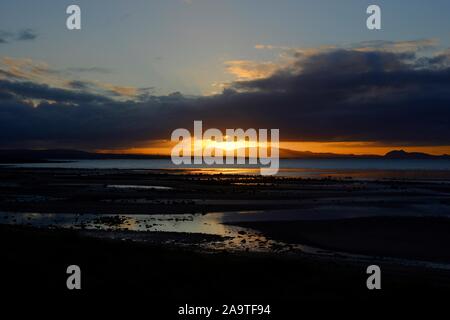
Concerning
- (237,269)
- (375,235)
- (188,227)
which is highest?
(237,269)

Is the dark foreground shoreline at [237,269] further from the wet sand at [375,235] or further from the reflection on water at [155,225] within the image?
the reflection on water at [155,225]

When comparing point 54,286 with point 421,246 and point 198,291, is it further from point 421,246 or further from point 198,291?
point 421,246

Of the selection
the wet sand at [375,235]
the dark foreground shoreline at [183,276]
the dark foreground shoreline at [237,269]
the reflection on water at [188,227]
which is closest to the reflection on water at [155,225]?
the reflection on water at [188,227]

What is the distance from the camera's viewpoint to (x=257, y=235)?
23.2m

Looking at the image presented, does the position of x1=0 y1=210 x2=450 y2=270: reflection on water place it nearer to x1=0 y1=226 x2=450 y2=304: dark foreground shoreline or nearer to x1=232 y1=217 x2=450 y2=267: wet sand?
x1=232 y1=217 x2=450 y2=267: wet sand

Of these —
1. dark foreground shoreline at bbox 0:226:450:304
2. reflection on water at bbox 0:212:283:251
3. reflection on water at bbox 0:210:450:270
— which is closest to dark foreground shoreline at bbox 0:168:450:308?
dark foreground shoreline at bbox 0:226:450:304

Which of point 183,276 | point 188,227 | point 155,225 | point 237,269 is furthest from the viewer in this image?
point 155,225

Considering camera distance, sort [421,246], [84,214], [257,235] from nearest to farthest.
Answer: [421,246]
[257,235]
[84,214]

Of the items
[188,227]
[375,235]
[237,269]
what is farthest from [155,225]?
[237,269]

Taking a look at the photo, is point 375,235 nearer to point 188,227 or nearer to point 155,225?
point 188,227

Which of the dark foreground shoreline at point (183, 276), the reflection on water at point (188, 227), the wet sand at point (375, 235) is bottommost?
the wet sand at point (375, 235)

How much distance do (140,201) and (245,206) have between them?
951 cm

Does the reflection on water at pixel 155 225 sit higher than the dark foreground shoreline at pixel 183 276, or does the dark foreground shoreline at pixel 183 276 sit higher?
the dark foreground shoreline at pixel 183 276
